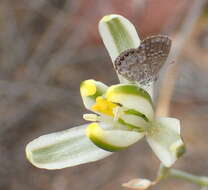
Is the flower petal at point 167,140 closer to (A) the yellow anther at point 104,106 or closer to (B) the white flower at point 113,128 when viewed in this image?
(B) the white flower at point 113,128

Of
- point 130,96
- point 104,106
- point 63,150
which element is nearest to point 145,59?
point 130,96

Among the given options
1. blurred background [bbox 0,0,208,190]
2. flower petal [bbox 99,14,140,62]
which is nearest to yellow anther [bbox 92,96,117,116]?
flower petal [bbox 99,14,140,62]

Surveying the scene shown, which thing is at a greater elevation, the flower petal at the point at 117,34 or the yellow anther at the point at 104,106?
the flower petal at the point at 117,34

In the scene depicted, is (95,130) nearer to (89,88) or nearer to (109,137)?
(109,137)

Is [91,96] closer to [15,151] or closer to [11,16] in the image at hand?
[15,151]

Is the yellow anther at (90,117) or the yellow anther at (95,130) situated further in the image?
the yellow anther at (90,117)

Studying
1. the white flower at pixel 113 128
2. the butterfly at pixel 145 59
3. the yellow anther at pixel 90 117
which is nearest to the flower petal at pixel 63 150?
the white flower at pixel 113 128
